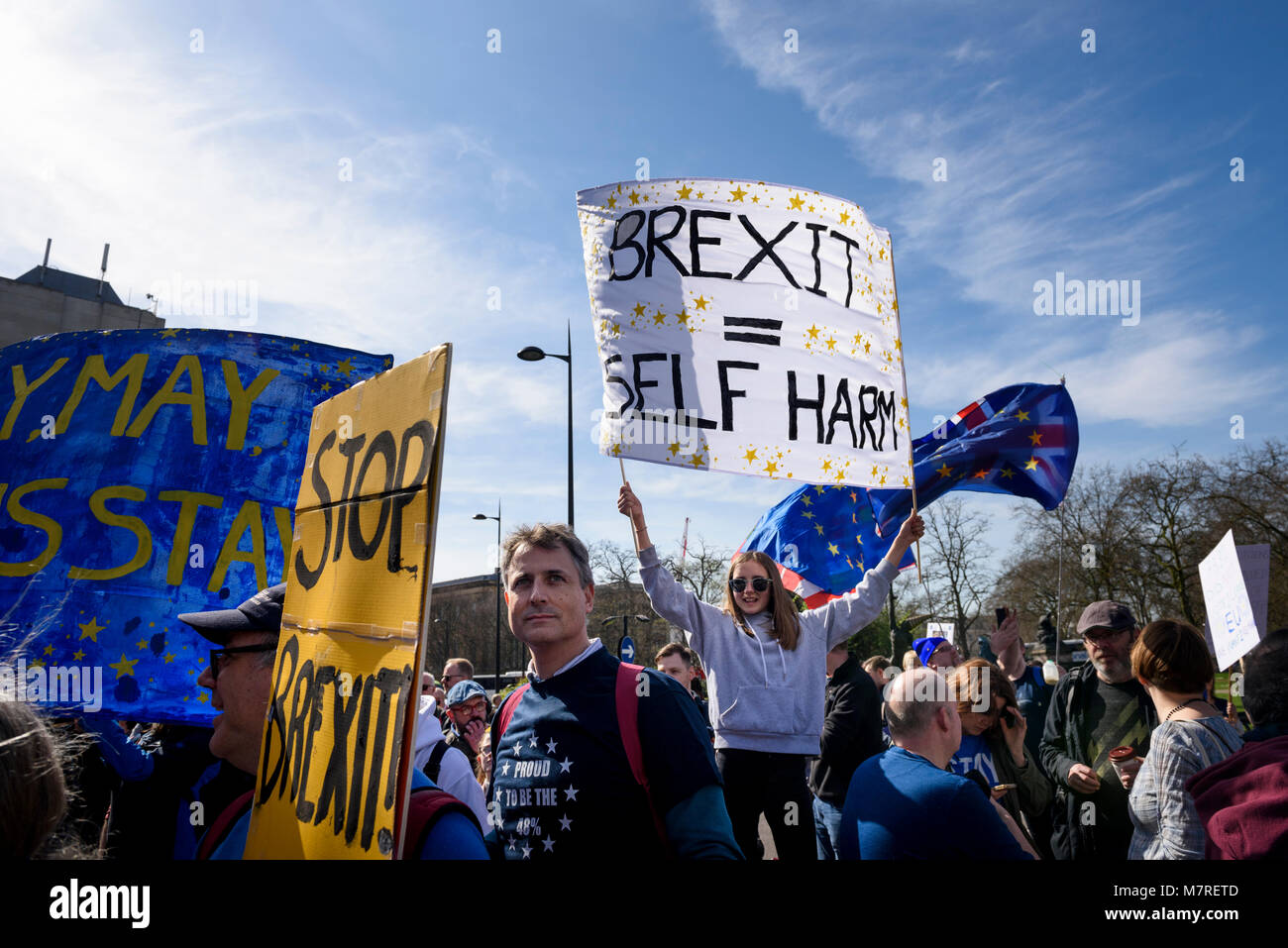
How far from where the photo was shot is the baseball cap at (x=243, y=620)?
2551mm

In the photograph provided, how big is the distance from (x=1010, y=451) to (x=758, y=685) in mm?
4237

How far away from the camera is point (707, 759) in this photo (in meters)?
2.20

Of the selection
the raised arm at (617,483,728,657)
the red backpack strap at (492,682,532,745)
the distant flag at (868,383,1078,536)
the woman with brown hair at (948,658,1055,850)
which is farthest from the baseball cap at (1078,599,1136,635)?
the red backpack strap at (492,682,532,745)

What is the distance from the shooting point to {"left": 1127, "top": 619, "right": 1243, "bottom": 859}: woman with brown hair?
2771mm

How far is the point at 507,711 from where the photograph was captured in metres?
2.68

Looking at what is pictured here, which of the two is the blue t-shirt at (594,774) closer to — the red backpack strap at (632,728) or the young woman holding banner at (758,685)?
the red backpack strap at (632,728)

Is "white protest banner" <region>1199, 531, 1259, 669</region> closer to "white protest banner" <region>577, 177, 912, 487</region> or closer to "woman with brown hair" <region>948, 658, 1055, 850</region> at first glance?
"woman with brown hair" <region>948, 658, 1055, 850</region>

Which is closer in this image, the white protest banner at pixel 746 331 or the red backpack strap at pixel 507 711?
the red backpack strap at pixel 507 711

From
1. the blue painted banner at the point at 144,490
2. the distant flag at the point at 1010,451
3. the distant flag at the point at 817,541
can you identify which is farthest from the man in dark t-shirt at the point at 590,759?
the distant flag at the point at 1010,451

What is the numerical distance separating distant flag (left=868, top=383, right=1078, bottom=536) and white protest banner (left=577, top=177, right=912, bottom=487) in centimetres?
257

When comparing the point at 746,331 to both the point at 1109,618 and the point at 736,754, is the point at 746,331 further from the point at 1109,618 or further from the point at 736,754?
the point at 1109,618

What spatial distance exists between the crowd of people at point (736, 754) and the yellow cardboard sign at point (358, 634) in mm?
131
